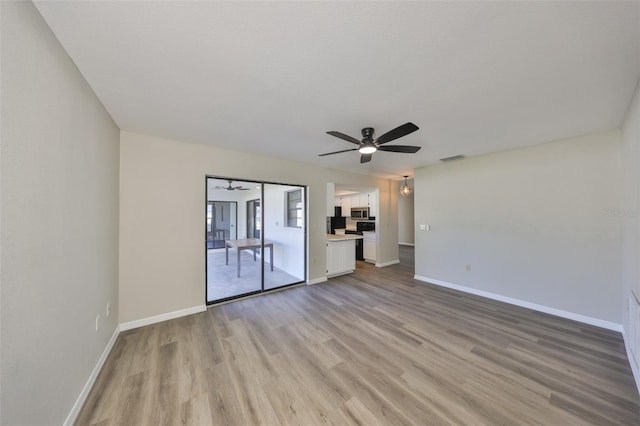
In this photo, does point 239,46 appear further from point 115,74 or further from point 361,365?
point 361,365

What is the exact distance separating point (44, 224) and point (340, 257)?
452cm

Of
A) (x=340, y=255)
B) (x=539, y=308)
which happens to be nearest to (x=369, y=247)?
(x=340, y=255)

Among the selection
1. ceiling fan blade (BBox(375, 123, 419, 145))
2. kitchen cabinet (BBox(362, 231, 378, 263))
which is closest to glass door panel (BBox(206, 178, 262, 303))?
ceiling fan blade (BBox(375, 123, 419, 145))

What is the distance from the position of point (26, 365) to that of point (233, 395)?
1223 millimetres

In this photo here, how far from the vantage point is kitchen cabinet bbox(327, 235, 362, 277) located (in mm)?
4961

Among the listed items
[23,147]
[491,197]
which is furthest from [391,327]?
[23,147]

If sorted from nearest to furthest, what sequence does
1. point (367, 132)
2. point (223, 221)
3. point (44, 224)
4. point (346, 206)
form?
point (44, 224) < point (367, 132) < point (223, 221) < point (346, 206)

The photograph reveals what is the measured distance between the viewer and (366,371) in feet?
6.51

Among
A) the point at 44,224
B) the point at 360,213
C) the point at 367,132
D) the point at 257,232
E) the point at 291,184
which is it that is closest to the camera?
the point at 44,224

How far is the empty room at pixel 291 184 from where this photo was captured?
117cm

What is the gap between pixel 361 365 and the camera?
206 cm

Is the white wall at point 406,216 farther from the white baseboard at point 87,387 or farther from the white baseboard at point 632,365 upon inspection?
the white baseboard at point 87,387

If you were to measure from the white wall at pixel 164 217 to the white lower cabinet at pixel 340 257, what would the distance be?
242 cm

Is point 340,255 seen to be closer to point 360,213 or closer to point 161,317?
point 360,213
